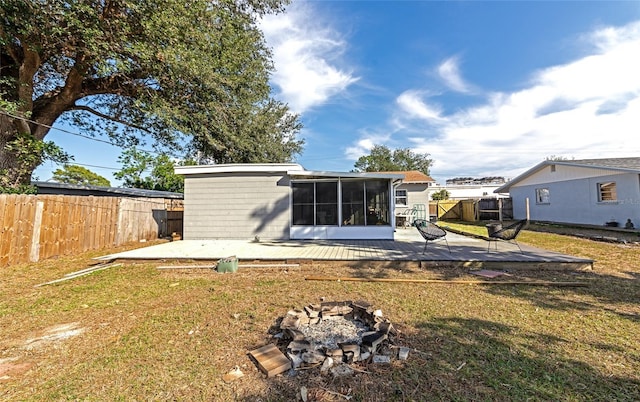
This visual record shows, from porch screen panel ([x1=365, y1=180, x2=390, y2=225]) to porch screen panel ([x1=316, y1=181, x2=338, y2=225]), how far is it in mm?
1053

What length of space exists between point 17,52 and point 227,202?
691cm

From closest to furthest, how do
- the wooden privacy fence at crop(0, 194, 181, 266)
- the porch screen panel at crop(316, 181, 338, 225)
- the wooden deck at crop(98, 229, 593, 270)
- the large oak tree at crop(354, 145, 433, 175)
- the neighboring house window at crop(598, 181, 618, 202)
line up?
the wooden deck at crop(98, 229, 593, 270) → the wooden privacy fence at crop(0, 194, 181, 266) → the porch screen panel at crop(316, 181, 338, 225) → the neighboring house window at crop(598, 181, 618, 202) → the large oak tree at crop(354, 145, 433, 175)

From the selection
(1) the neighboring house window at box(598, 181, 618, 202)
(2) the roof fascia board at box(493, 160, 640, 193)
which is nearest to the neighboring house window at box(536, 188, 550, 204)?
(2) the roof fascia board at box(493, 160, 640, 193)

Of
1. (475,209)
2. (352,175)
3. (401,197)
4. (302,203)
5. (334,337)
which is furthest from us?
(475,209)

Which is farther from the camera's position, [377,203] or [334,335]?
[377,203]

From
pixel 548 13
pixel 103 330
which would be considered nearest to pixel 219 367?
pixel 103 330

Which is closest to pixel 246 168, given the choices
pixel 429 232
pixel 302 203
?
pixel 302 203

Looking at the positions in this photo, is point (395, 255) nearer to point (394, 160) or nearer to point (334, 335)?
point (334, 335)

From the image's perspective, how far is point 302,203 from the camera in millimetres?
9062

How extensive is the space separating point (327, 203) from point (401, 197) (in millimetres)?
6922

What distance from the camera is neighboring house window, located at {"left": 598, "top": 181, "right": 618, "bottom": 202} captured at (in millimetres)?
11234

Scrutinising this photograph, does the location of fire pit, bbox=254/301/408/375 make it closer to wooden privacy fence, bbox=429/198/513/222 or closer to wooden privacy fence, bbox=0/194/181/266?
wooden privacy fence, bbox=0/194/181/266

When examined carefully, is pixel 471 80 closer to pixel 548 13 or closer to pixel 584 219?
pixel 548 13

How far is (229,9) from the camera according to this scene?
29.9 feet
